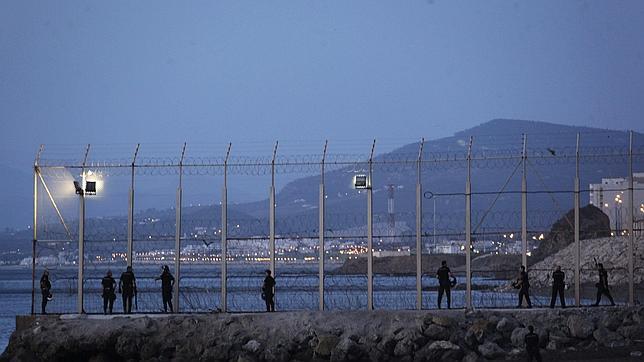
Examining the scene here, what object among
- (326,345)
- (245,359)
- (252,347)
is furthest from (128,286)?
(326,345)

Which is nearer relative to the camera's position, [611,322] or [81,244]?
[611,322]

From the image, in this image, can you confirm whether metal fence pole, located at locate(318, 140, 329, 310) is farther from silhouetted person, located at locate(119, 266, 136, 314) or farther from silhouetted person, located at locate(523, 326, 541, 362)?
silhouetted person, located at locate(523, 326, 541, 362)

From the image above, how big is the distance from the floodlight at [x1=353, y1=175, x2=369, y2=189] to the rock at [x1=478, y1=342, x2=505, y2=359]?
20.7ft

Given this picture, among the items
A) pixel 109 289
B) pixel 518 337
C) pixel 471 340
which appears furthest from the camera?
pixel 109 289

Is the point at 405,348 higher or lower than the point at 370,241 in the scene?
lower

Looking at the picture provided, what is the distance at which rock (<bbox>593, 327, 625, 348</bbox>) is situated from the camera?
33941 mm

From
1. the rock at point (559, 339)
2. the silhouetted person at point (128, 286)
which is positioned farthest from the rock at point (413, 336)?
the silhouetted person at point (128, 286)

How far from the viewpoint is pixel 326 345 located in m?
33.2

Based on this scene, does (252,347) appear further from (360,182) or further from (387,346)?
(360,182)

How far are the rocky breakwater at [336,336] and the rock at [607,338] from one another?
27 mm

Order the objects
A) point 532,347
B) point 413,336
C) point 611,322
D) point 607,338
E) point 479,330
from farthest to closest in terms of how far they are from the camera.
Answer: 1. point 611,322
2. point 607,338
3. point 479,330
4. point 413,336
5. point 532,347

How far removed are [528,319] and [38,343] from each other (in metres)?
13.4

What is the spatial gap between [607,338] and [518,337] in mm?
2559

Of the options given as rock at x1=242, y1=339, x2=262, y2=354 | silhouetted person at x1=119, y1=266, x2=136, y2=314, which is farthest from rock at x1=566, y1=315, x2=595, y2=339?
silhouetted person at x1=119, y1=266, x2=136, y2=314
